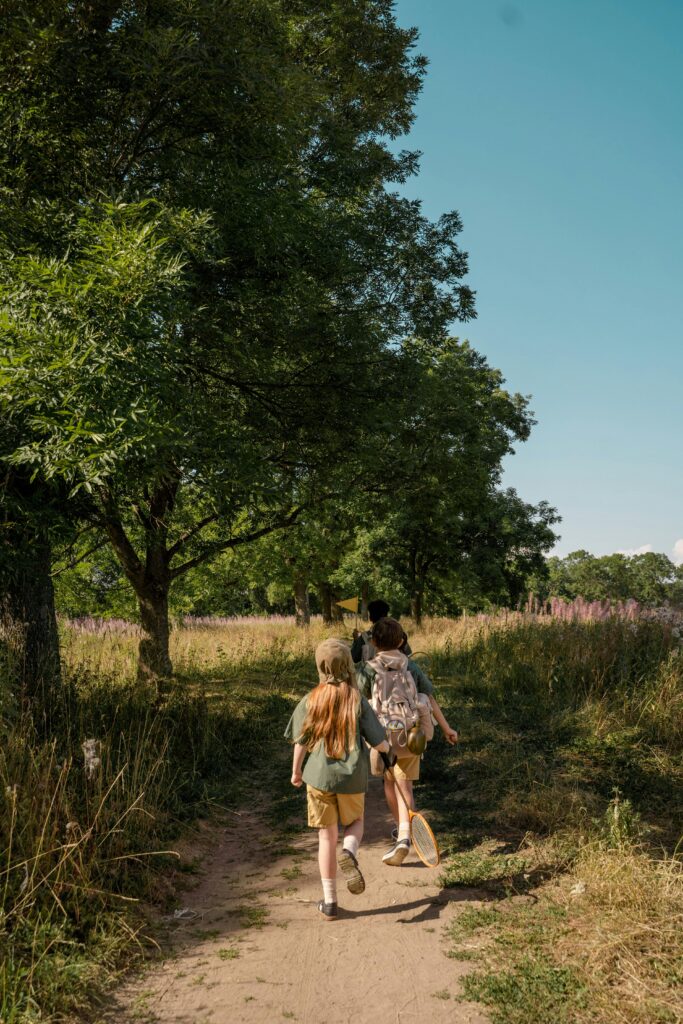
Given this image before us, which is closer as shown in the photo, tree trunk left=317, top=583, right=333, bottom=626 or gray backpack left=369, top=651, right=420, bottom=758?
gray backpack left=369, top=651, right=420, bottom=758

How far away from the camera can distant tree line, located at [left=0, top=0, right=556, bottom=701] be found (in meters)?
6.45

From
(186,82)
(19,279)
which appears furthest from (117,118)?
(19,279)

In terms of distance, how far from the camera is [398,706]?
6.06 m

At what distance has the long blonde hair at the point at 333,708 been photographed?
518 cm

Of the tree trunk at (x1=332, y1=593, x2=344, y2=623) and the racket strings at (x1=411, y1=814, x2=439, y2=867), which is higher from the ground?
the tree trunk at (x1=332, y1=593, x2=344, y2=623)

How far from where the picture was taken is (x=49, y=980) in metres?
4.09

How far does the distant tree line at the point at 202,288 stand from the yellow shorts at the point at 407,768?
3213 millimetres

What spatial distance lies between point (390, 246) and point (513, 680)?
23.0ft

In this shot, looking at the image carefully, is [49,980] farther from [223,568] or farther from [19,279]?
[223,568]

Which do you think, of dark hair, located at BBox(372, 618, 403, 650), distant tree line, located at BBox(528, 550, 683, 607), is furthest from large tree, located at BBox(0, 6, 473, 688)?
distant tree line, located at BBox(528, 550, 683, 607)

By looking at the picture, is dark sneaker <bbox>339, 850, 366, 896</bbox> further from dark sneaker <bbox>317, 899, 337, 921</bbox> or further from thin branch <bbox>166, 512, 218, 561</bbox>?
thin branch <bbox>166, 512, 218, 561</bbox>

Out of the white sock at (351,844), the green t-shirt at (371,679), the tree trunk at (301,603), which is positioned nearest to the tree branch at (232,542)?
the green t-shirt at (371,679)

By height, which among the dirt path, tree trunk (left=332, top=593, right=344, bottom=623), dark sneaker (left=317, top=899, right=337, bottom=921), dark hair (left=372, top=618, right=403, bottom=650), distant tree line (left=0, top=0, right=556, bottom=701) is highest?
distant tree line (left=0, top=0, right=556, bottom=701)

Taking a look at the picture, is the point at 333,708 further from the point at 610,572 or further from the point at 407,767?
the point at 610,572
